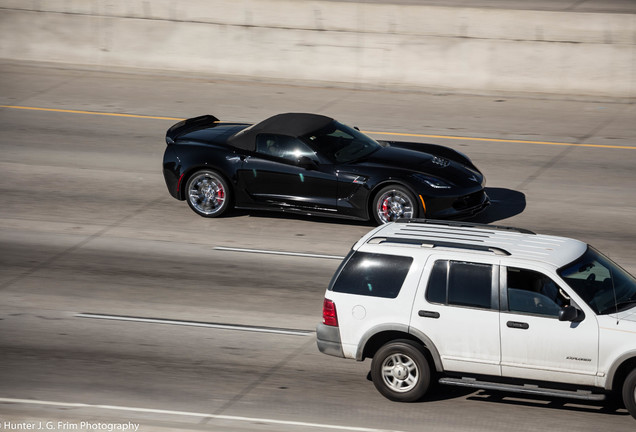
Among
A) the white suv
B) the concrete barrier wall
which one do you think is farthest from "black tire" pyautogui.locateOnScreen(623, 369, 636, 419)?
the concrete barrier wall

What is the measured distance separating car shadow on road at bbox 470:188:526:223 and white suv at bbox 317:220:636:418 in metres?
5.54

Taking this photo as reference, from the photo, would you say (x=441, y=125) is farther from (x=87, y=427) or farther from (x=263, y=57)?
(x=87, y=427)

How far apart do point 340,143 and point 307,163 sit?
0.78m

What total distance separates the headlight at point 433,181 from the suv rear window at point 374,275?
5.02 metres

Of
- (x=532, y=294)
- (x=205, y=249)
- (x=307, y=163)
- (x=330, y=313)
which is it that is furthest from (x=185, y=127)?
(x=532, y=294)

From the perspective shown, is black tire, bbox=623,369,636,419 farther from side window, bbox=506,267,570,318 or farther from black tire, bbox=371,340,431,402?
black tire, bbox=371,340,431,402

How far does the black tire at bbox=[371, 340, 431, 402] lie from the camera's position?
9383 mm

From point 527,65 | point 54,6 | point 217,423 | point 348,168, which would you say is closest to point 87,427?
point 217,423

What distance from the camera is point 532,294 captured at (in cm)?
915

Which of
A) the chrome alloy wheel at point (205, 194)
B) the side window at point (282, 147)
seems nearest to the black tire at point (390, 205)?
the side window at point (282, 147)

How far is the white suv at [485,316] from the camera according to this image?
29.3ft

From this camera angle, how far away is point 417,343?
30.9 ft

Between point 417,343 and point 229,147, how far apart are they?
6.85 meters

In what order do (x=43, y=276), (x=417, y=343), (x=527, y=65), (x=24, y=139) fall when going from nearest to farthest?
(x=417, y=343), (x=43, y=276), (x=24, y=139), (x=527, y=65)
